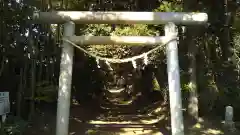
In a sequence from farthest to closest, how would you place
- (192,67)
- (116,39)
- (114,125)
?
(114,125)
(192,67)
(116,39)

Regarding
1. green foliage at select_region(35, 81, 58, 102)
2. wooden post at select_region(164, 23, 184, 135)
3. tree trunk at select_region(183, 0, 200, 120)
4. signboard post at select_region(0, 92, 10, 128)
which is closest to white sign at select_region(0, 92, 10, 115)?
signboard post at select_region(0, 92, 10, 128)

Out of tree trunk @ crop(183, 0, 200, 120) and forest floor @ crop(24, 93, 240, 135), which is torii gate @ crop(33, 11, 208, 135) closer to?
forest floor @ crop(24, 93, 240, 135)

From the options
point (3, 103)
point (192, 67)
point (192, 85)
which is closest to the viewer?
point (3, 103)

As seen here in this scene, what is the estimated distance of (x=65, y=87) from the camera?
25.1 ft

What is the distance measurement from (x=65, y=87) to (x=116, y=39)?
65.7 inches

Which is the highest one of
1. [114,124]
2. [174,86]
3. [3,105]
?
[174,86]

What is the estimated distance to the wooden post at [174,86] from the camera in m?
7.56

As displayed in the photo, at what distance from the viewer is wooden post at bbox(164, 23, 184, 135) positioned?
7562mm

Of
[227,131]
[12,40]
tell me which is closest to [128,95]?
[227,131]

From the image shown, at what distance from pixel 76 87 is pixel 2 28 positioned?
7.26 meters

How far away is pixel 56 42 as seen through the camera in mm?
A: 12500

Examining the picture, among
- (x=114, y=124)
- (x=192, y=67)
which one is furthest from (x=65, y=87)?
(x=192, y=67)

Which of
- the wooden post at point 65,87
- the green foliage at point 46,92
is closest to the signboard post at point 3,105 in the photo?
the wooden post at point 65,87

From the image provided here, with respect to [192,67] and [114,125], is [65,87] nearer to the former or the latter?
[114,125]
